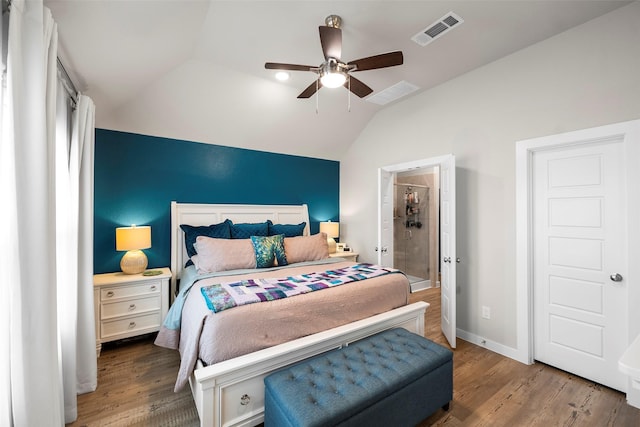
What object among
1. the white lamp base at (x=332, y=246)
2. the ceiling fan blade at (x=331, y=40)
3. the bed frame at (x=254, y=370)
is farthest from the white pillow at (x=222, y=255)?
the ceiling fan blade at (x=331, y=40)

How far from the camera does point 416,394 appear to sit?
5.52 feet

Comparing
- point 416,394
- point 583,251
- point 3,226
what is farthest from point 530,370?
point 3,226

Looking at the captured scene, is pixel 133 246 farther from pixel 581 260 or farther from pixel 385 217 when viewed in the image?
pixel 581 260

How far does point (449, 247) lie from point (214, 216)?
2955 millimetres

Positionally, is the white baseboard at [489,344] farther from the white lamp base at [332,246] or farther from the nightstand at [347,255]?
the white lamp base at [332,246]

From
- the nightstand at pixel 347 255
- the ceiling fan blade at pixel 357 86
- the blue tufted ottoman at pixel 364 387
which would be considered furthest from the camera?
the nightstand at pixel 347 255

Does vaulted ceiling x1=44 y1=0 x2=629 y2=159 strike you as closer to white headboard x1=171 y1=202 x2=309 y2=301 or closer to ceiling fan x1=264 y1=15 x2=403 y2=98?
ceiling fan x1=264 y1=15 x2=403 y2=98

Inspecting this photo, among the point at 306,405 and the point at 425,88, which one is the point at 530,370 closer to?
the point at 306,405

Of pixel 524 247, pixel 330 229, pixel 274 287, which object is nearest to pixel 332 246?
pixel 330 229

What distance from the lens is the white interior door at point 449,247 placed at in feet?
9.34

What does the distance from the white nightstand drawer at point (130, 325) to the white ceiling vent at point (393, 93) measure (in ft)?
Result: 12.0

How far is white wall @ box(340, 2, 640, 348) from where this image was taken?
84.1 inches

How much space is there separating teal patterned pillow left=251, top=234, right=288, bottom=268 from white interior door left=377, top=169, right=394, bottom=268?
4.45 feet

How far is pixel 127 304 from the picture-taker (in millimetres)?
2744
